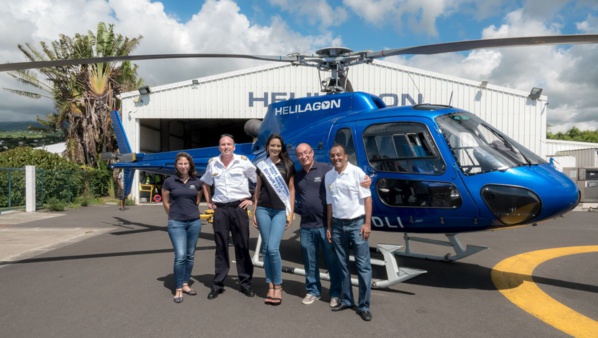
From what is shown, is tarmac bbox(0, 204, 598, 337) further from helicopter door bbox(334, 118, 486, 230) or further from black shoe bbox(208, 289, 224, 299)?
helicopter door bbox(334, 118, 486, 230)

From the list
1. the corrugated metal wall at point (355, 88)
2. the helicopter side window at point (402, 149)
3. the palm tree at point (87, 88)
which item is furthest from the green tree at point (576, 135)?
the helicopter side window at point (402, 149)

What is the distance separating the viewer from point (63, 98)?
2372 centimetres

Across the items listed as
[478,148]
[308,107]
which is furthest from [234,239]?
[478,148]

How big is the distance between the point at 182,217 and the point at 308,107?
8.95ft

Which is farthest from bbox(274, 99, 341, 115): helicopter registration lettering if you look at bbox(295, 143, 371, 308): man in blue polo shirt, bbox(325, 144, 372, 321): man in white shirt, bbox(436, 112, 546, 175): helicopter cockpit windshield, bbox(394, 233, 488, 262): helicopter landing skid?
bbox(394, 233, 488, 262): helicopter landing skid

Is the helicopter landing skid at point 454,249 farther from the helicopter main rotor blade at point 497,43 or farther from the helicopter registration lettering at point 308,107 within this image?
the helicopter main rotor blade at point 497,43

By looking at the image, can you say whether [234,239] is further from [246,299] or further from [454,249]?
[454,249]

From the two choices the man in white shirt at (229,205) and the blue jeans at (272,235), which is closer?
the blue jeans at (272,235)

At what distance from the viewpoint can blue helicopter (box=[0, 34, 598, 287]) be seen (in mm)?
4598

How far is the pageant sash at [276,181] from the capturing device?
4.49 m

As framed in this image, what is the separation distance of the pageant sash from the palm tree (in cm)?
2069

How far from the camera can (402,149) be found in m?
5.20

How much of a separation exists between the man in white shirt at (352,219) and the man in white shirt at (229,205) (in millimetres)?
1206

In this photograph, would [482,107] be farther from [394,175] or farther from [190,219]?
[190,219]
